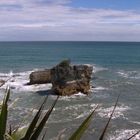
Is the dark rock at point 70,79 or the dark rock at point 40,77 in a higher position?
the dark rock at point 70,79

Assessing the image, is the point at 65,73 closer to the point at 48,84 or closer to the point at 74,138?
the point at 48,84

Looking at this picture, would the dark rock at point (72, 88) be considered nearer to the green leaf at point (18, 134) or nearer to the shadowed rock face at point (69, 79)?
the shadowed rock face at point (69, 79)

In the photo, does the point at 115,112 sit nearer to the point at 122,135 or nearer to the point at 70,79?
the point at 122,135

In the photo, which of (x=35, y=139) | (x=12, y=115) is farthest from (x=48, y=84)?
(x=35, y=139)

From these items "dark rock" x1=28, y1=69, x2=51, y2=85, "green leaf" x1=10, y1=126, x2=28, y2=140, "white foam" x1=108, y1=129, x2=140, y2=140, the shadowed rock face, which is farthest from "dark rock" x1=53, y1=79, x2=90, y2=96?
"green leaf" x1=10, y1=126, x2=28, y2=140

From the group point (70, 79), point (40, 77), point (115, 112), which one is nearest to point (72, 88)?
point (70, 79)

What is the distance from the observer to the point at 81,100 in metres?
36.4

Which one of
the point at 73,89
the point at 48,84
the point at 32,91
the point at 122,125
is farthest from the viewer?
the point at 48,84

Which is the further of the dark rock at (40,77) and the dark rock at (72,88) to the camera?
the dark rock at (40,77)

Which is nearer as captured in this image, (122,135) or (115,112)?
(122,135)

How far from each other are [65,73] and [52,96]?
288 centimetres

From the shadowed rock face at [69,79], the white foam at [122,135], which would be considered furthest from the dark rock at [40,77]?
the white foam at [122,135]

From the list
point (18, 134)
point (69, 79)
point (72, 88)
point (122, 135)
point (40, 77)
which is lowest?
point (40, 77)

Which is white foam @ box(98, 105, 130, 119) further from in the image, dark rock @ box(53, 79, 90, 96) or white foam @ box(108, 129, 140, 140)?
dark rock @ box(53, 79, 90, 96)
